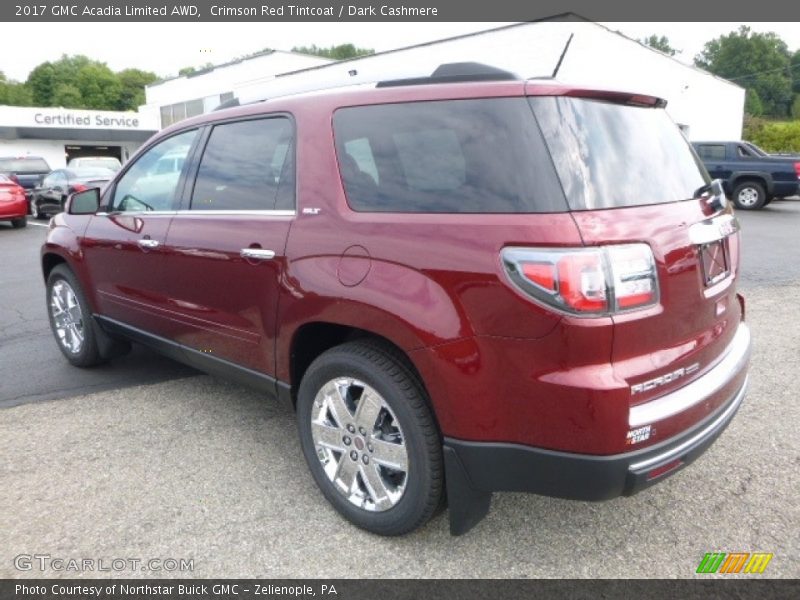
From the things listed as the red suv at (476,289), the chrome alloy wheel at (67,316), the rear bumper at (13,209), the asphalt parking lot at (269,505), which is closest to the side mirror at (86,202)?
the chrome alloy wheel at (67,316)

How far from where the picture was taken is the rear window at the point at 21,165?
1941cm

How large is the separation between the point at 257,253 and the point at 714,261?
1.97 metres

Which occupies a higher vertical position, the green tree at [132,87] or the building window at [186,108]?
the green tree at [132,87]

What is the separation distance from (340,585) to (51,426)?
2.30 metres

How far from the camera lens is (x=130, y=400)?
4.10 metres

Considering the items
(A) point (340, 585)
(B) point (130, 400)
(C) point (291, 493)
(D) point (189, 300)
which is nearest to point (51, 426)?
(B) point (130, 400)

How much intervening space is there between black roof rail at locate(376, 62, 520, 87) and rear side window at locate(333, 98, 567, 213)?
0.39 feet

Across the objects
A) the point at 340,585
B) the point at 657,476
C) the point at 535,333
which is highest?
the point at 535,333

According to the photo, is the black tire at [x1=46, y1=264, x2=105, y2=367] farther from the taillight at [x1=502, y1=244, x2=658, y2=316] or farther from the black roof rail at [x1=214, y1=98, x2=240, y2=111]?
the taillight at [x1=502, y1=244, x2=658, y2=316]

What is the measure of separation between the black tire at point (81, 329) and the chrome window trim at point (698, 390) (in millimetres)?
3874

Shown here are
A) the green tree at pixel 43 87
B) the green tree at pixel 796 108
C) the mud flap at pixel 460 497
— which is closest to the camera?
the mud flap at pixel 460 497

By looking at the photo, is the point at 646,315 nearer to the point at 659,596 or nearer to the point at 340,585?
the point at 659,596

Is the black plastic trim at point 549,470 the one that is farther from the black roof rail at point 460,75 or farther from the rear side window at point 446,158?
the black roof rail at point 460,75

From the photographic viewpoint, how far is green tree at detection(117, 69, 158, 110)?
3506 inches
